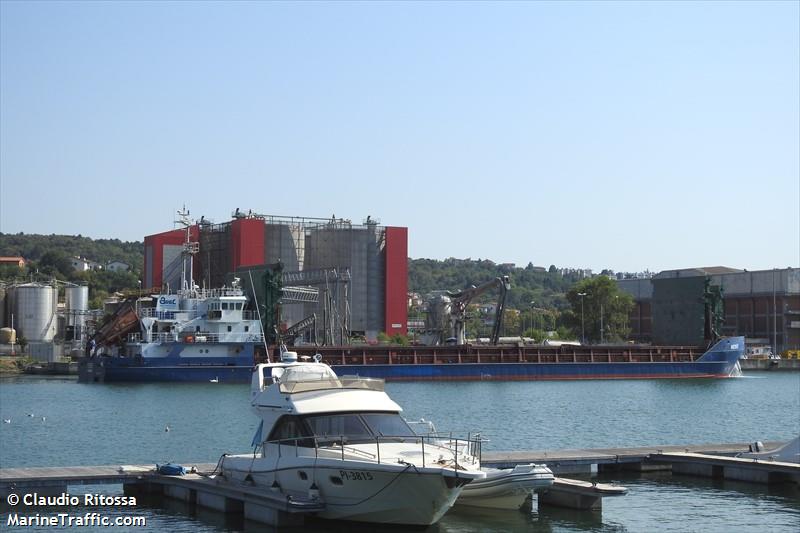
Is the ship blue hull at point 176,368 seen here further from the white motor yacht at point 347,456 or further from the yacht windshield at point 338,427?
the yacht windshield at point 338,427

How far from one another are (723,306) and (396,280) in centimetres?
2620

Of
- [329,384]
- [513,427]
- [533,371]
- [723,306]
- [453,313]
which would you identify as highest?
[723,306]

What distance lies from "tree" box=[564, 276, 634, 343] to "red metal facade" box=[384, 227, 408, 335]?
97.4ft

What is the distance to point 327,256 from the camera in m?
91.7

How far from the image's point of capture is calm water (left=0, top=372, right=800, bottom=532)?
19.2m

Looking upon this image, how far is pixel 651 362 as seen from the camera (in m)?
73.2

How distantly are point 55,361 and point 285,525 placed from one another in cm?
7693

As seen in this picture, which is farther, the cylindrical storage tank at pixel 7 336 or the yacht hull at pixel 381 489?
the cylindrical storage tank at pixel 7 336

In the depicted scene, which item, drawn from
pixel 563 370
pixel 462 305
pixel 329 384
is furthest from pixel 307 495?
pixel 462 305

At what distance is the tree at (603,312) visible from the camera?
11644cm

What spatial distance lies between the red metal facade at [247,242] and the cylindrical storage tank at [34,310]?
89.5ft

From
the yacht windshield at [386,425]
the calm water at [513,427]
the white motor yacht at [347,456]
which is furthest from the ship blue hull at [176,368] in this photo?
the yacht windshield at [386,425]

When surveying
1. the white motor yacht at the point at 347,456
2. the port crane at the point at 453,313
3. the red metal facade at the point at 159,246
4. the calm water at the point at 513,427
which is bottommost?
the calm water at the point at 513,427

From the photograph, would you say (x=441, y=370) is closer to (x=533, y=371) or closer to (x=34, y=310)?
→ (x=533, y=371)
